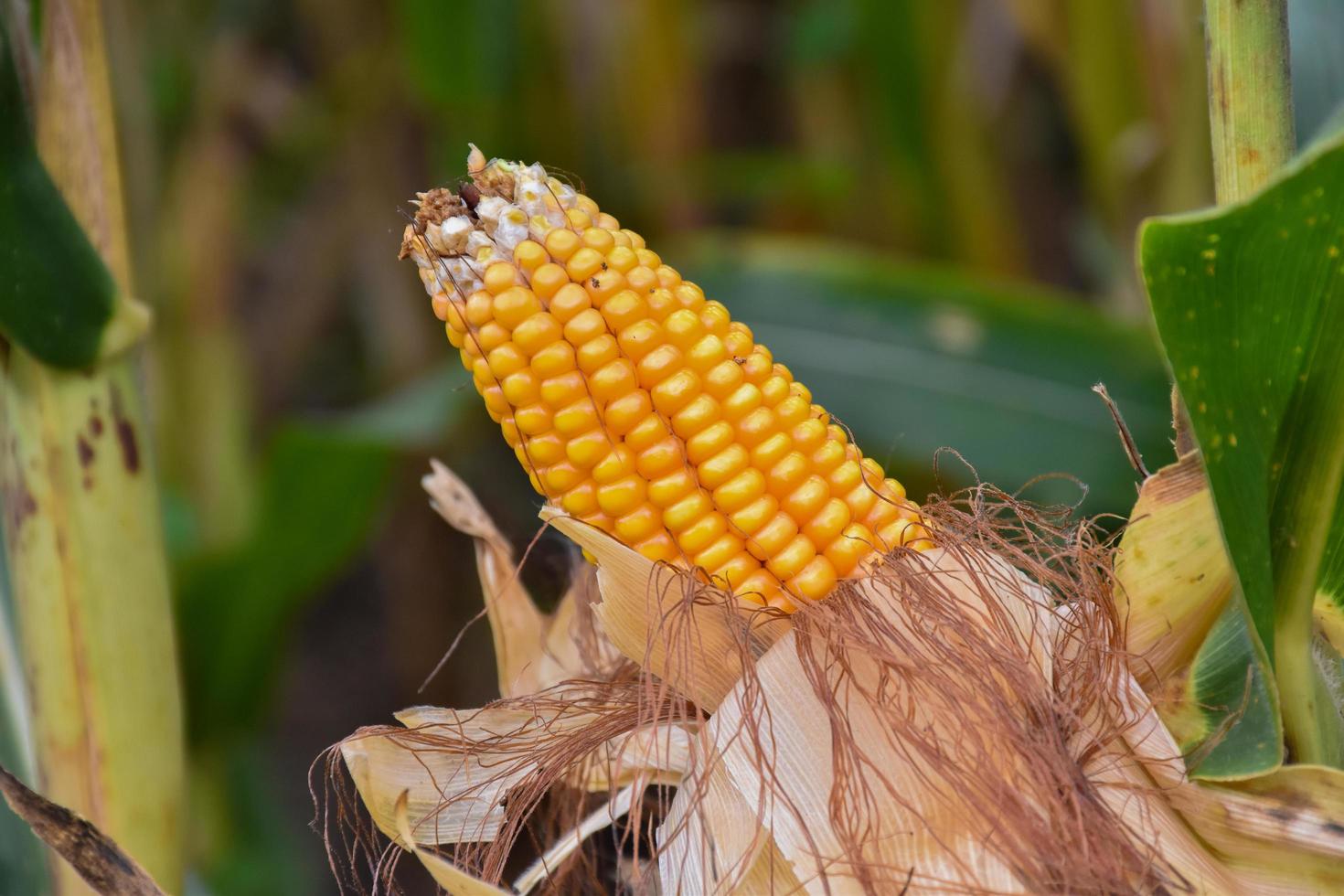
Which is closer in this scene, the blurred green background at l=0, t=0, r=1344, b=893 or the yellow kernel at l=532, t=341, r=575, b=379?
the yellow kernel at l=532, t=341, r=575, b=379

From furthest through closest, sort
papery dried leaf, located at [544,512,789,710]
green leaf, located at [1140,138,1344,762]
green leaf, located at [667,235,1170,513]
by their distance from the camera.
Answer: green leaf, located at [667,235,1170,513]
papery dried leaf, located at [544,512,789,710]
green leaf, located at [1140,138,1344,762]

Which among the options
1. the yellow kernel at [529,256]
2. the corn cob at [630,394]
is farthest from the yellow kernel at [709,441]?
the yellow kernel at [529,256]

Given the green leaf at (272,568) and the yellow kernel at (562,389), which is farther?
the green leaf at (272,568)

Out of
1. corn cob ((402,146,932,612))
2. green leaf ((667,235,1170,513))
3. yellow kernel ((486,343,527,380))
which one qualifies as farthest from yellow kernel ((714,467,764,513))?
green leaf ((667,235,1170,513))

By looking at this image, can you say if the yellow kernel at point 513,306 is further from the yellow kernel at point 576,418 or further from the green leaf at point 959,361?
the green leaf at point 959,361

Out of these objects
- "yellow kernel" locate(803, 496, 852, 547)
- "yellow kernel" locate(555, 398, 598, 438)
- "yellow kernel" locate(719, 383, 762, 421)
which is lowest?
"yellow kernel" locate(803, 496, 852, 547)

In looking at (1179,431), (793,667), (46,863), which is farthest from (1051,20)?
(46,863)

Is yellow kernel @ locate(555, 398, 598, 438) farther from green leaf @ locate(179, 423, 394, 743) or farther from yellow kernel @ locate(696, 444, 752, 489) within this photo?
green leaf @ locate(179, 423, 394, 743)

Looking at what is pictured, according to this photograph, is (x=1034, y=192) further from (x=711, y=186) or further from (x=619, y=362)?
(x=619, y=362)
